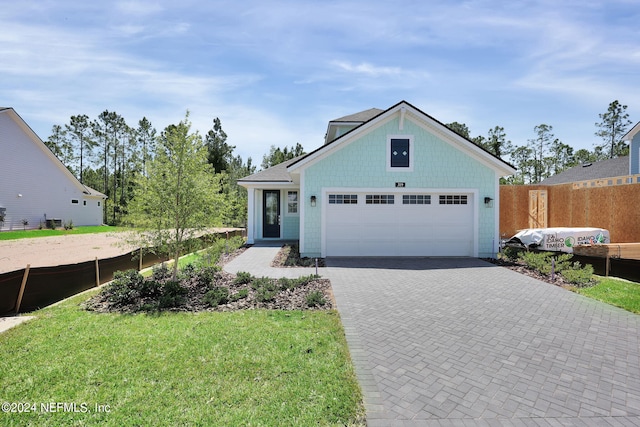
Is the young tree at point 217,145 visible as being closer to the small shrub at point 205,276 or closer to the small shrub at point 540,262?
the small shrub at point 205,276

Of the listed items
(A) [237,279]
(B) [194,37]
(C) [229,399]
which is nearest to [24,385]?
(C) [229,399]

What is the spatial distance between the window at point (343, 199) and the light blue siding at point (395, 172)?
43 centimetres

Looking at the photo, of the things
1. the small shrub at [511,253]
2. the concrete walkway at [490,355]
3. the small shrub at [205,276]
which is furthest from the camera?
the small shrub at [511,253]

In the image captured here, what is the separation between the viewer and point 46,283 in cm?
649

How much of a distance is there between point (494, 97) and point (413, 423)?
15.1m

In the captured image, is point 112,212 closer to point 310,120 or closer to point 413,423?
point 310,120

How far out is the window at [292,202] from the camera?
17062mm

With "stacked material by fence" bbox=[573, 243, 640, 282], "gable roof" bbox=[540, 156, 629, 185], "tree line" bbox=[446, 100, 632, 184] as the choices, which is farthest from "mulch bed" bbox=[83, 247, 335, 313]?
"tree line" bbox=[446, 100, 632, 184]

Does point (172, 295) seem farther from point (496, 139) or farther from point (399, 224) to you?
point (496, 139)

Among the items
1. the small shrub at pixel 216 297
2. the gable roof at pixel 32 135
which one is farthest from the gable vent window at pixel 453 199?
the gable roof at pixel 32 135

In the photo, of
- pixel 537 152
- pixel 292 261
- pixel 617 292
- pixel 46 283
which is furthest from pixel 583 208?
pixel 537 152

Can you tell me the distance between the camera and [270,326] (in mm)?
→ 5203

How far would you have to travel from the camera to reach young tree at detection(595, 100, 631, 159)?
36188 millimetres

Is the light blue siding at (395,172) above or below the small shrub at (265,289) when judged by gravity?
above
